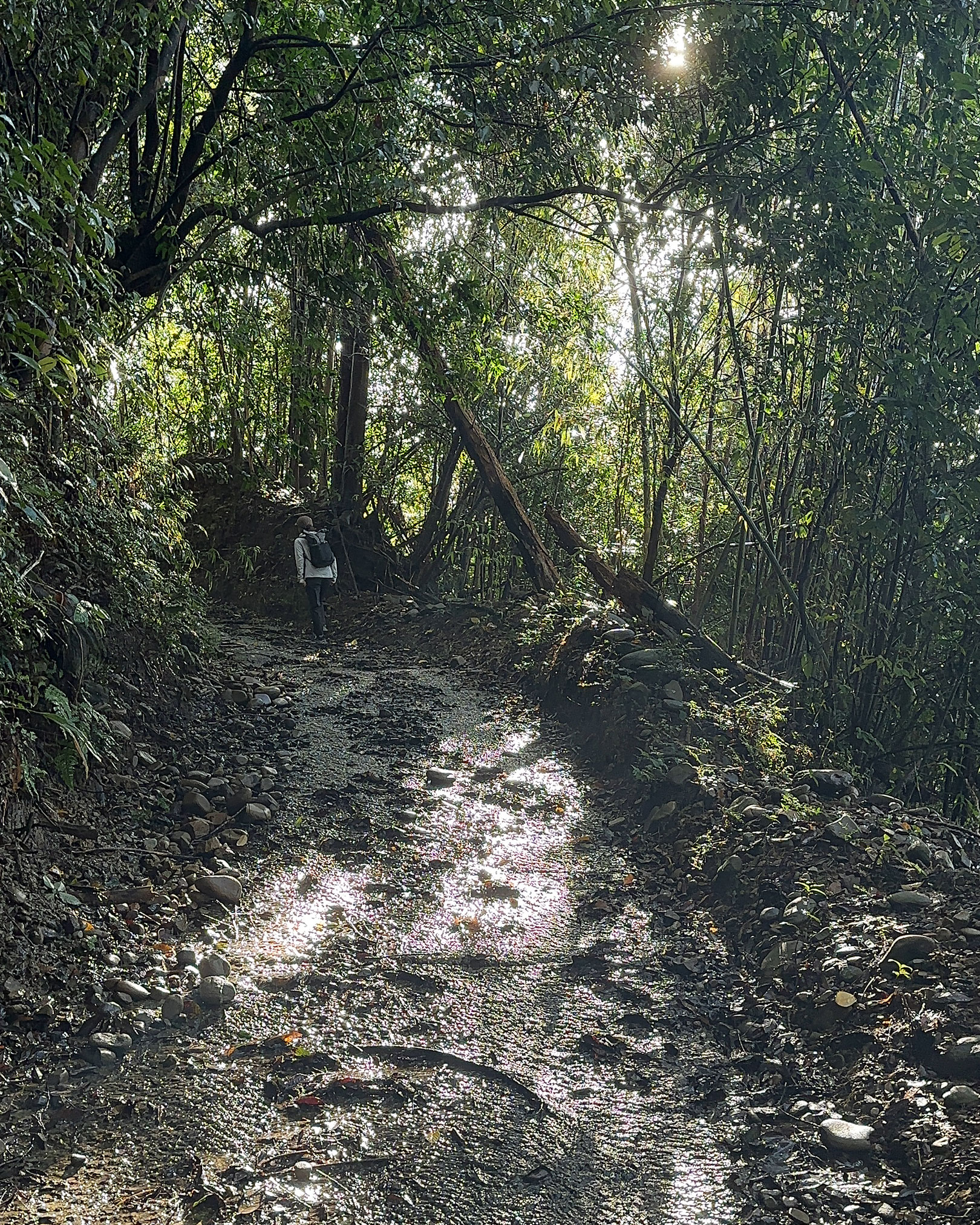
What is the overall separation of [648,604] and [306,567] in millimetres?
4307

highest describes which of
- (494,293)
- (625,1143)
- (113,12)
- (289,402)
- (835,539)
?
(494,293)

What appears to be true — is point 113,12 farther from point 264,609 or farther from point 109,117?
point 264,609

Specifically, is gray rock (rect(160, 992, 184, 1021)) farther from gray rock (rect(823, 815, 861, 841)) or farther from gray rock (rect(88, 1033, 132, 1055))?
gray rock (rect(823, 815, 861, 841))

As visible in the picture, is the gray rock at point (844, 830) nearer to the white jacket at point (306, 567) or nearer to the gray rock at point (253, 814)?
the gray rock at point (253, 814)

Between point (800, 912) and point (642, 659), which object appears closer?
point (800, 912)

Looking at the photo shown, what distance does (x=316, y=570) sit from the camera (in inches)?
428

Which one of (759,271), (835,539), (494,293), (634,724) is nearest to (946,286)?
(835,539)

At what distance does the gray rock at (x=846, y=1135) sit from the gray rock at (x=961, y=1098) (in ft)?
0.83

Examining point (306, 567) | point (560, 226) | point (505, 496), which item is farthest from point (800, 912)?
point (306, 567)

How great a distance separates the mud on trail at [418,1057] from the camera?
291 cm

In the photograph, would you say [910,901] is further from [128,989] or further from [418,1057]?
[128,989]

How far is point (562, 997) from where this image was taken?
4133 millimetres

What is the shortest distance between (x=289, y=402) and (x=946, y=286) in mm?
Result: 5062

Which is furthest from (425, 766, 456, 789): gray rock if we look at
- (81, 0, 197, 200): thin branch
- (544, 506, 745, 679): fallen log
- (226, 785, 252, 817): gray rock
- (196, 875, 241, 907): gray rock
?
(81, 0, 197, 200): thin branch
